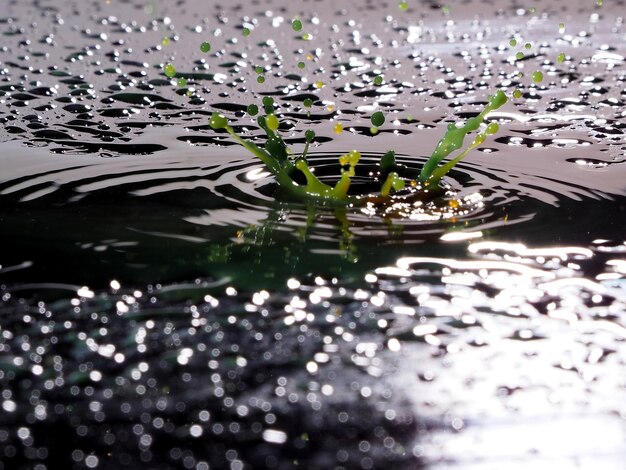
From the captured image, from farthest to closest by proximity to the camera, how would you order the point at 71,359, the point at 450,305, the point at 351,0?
1. the point at 351,0
2. the point at 450,305
3. the point at 71,359

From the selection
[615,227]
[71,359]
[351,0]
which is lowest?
[71,359]

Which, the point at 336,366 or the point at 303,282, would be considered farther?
the point at 303,282

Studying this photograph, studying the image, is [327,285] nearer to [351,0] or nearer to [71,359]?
[71,359]

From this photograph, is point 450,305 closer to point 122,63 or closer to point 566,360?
point 566,360

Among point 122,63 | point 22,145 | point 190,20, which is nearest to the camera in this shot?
point 22,145

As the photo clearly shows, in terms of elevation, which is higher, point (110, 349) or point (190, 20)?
point (190, 20)

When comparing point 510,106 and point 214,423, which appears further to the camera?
point 510,106

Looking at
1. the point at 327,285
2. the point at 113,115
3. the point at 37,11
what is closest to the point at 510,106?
the point at 113,115
